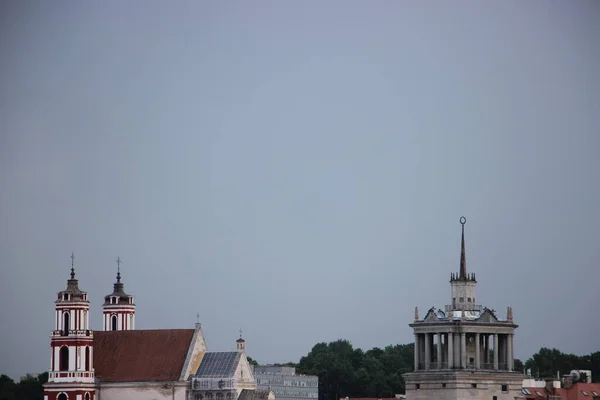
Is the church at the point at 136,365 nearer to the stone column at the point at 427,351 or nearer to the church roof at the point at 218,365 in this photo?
the church roof at the point at 218,365

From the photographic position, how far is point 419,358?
402 feet

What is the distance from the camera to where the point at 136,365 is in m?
145

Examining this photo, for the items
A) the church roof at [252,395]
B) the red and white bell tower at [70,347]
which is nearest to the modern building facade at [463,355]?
the church roof at [252,395]

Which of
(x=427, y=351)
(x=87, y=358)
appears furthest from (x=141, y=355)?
(x=427, y=351)

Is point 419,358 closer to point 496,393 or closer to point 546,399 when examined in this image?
point 496,393

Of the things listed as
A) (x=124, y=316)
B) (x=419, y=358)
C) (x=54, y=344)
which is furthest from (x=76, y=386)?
(x=419, y=358)

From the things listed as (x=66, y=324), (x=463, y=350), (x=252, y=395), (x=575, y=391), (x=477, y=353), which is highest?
(x=66, y=324)

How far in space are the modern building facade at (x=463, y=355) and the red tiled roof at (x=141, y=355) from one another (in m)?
27.7

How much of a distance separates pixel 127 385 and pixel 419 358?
30411 mm

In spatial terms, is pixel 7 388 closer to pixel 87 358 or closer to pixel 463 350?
pixel 87 358

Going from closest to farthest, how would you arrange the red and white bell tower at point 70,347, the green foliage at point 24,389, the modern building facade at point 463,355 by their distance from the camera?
1. the modern building facade at point 463,355
2. the red and white bell tower at point 70,347
3. the green foliage at point 24,389

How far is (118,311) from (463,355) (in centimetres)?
4869

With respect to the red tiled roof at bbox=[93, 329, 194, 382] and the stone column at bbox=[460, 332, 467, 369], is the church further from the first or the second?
the stone column at bbox=[460, 332, 467, 369]

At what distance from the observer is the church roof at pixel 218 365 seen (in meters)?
143
